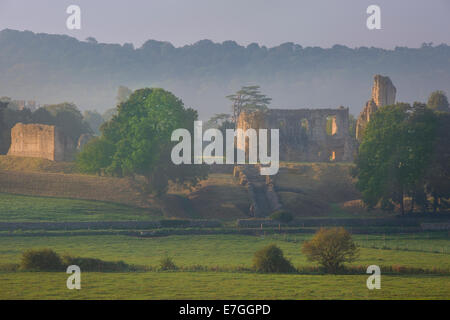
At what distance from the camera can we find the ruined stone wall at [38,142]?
73062 mm

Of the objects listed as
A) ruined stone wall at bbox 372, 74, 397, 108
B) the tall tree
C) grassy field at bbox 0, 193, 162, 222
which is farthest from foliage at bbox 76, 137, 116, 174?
the tall tree

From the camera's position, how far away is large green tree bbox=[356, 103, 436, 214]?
187 ft

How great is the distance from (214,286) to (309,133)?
180 ft

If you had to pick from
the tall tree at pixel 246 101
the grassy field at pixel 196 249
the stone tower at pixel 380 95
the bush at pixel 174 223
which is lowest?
→ the grassy field at pixel 196 249

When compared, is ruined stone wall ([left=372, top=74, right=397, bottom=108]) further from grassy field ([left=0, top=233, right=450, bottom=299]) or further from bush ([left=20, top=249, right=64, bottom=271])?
bush ([left=20, top=249, right=64, bottom=271])

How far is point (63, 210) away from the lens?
53625 millimetres

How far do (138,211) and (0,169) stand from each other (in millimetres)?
18488

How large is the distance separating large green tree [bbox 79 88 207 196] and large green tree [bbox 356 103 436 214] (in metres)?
16.0

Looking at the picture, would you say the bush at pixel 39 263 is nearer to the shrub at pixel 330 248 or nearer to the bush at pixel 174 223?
the shrub at pixel 330 248

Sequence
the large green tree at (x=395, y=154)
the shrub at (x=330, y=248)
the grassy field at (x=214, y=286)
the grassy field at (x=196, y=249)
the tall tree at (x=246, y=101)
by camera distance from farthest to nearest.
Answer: the tall tree at (x=246, y=101) < the large green tree at (x=395, y=154) < the grassy field at (x=196, y=249) < the shrub at (x=330, y=248) < the grassy field at (x=214, y=286)

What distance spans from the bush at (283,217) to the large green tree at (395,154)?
8411mm

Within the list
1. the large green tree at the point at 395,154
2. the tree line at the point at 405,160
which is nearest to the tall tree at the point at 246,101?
the large green tree at the point at 395,154

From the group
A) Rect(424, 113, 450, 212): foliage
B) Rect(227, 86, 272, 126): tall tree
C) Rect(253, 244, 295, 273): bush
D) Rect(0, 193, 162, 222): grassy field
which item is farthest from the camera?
Rect(227, 86, 272, 126): tall tree

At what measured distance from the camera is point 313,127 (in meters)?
82.4
